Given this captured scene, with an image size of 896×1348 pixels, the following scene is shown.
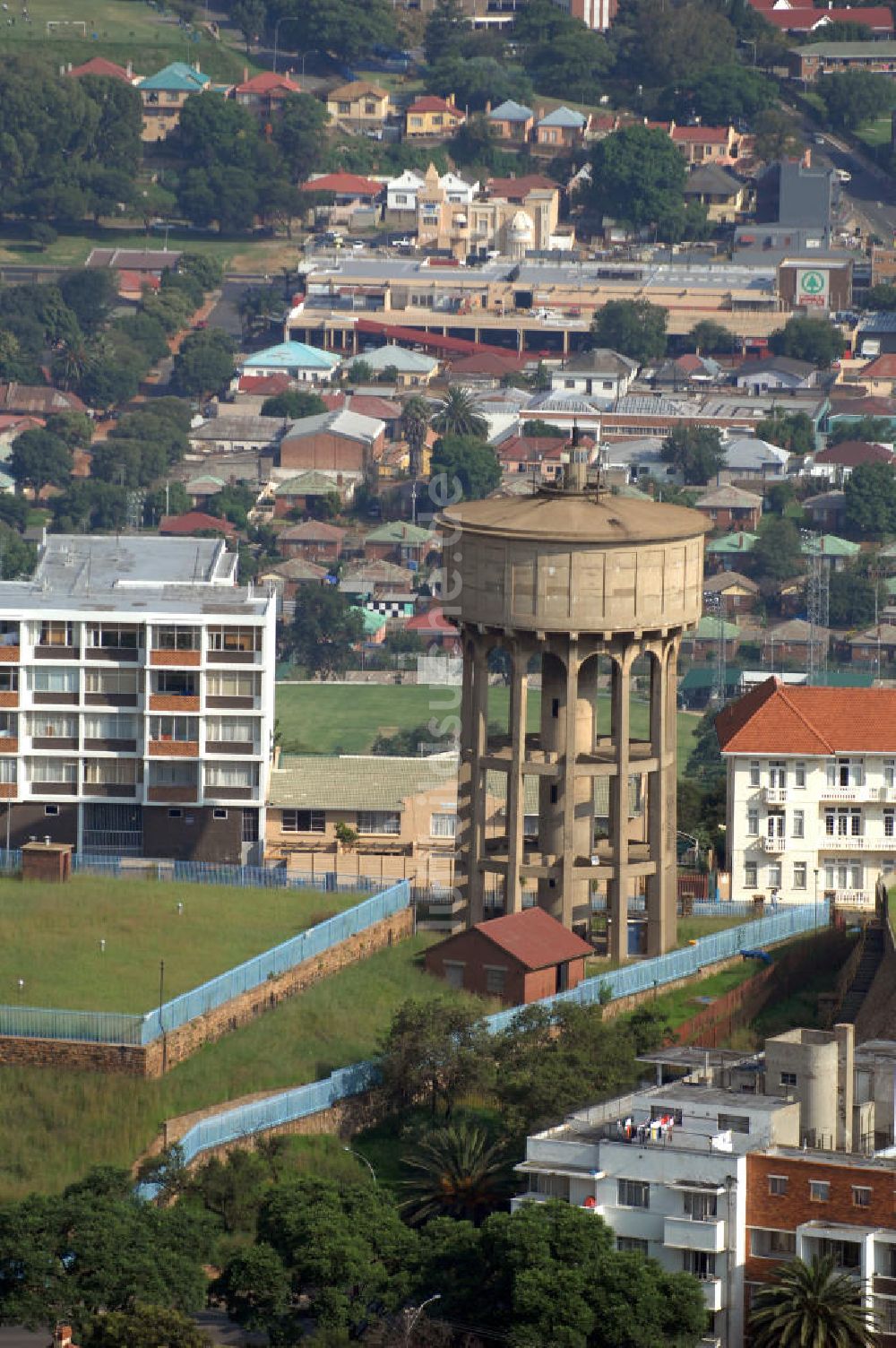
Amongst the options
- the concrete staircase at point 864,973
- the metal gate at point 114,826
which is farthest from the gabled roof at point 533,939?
the metal gate at point 114,826

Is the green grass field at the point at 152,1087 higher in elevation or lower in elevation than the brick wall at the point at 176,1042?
lower

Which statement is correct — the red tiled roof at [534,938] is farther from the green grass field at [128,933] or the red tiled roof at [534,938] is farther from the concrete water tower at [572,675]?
the green grass field at [128,933]

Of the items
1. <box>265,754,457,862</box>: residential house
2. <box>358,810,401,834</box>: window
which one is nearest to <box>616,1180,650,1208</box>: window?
<box>265,754,457,862</box>: residential house

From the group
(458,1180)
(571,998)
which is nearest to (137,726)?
(571,998)

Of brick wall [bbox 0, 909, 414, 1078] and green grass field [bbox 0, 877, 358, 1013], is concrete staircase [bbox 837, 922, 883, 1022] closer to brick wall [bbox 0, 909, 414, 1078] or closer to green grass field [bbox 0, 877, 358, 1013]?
brick wall [bbox 0, 909, 414, 1078]

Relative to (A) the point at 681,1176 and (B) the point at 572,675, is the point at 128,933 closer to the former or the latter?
(B) the point at 572,675

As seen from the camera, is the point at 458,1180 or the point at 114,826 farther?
the point at 114,826

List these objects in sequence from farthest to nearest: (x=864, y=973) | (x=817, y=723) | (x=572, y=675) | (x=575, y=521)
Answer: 1. (x=817, y=723)
2. (x=572, y=675)
3. (x=575, y=521)
4. (x=864, y=973)
